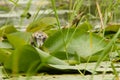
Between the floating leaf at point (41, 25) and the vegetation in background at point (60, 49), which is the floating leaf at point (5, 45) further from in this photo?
the floating leaf at point (41, 25)

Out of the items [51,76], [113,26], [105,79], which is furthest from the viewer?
[113,26]

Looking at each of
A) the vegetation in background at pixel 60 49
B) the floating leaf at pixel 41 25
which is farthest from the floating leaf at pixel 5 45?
the floating leaf at pixel 41 25

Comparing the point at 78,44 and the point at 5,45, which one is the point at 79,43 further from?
the point at 5,45

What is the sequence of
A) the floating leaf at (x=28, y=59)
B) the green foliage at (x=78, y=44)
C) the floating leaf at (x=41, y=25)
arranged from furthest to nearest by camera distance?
1. the floating leaf at (x=41, y=25)
2. the green foliage at (x=78, y=44)
3. the floating leaf at (x=28, y=59)

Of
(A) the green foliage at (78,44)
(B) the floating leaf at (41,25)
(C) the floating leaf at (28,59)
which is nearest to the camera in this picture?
(C) the floating leaf at (28,59)

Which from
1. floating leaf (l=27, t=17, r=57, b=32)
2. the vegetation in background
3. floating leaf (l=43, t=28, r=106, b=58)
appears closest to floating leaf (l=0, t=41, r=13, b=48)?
the vegetation in background

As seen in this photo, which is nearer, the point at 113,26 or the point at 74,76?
the point at 74,76

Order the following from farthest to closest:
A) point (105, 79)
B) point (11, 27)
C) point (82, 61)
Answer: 1. point (11, 27)
2. point (82, 61)
3. point (105, 79)

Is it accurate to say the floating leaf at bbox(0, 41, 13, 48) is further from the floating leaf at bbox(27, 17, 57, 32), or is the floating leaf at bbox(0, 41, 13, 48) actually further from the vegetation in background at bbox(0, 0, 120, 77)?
the floating leaf at bbox(27, 17, 57, 32)

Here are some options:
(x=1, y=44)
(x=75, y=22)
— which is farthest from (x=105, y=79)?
(x=75, y=22)

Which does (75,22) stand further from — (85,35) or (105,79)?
(105,79)
